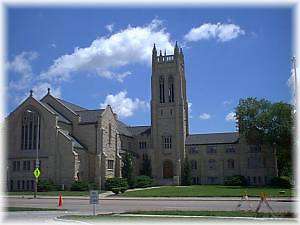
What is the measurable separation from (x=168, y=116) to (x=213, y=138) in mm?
10133

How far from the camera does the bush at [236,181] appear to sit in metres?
69.6

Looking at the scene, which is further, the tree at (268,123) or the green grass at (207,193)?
the tree at (268,123)

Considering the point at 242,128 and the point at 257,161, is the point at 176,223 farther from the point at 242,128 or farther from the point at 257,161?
the point at 257,161

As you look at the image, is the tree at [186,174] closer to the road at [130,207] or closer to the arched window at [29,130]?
the arched window at [29,130]

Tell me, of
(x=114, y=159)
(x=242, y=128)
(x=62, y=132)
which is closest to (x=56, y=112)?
(x=62, y=132)

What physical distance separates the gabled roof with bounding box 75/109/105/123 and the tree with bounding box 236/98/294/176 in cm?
2379

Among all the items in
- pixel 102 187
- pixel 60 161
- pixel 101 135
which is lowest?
pixel 102 187

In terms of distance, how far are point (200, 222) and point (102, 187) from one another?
4570cm

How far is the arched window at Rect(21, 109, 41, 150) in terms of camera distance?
61.3m

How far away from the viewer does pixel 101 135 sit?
213ft

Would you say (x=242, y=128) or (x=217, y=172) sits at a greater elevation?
(x=242, y=128)

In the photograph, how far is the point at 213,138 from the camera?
80062 millimetres

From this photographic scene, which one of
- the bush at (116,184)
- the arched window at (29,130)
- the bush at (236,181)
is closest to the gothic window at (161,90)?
the bush at (236,181)

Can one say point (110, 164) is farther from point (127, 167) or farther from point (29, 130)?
point (29, 130)
